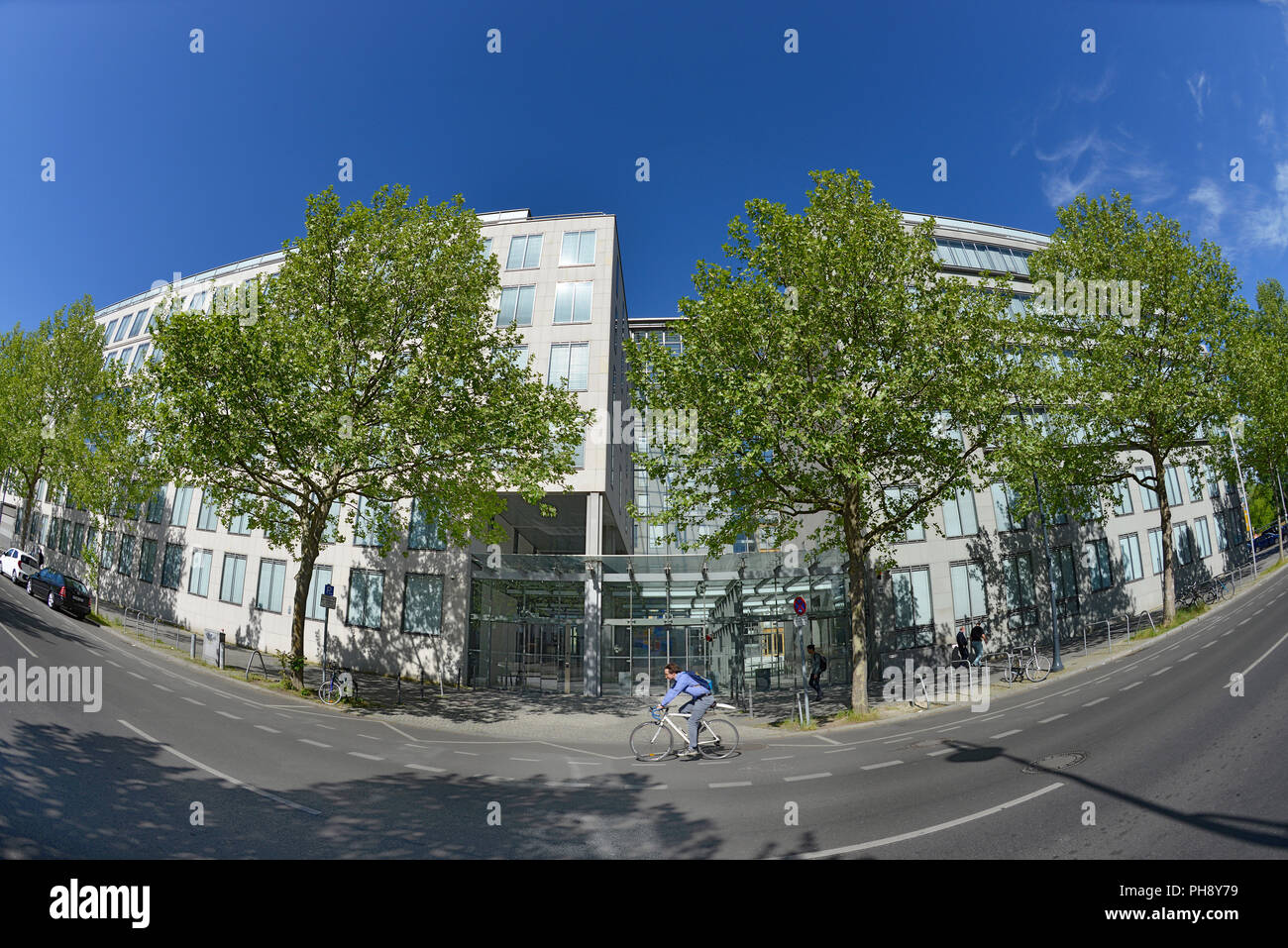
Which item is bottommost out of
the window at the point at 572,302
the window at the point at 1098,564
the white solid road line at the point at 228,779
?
the white solid road line at the point at 228,779

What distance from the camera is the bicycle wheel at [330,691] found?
57.7 ft

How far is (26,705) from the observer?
33.3ft

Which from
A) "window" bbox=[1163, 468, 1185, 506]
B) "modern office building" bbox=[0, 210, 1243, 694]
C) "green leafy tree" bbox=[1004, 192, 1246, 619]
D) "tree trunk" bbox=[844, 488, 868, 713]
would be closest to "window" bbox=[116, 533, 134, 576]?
"modern office building" bbox=[0, 210, 1243, 694]

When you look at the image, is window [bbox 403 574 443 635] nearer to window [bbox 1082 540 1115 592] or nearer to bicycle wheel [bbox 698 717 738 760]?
bicycle wheel [bbox 698 717 738 760]

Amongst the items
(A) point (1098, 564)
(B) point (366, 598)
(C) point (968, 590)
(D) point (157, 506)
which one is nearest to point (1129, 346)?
(C) point (968, 590)

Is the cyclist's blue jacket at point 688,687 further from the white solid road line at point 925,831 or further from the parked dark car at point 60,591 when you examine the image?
the parked dark car at point 60,591

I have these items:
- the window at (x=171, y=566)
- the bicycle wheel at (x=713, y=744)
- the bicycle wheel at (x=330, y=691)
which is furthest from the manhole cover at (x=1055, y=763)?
the window at (x=171, y=566)

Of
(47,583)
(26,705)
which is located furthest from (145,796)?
(47,583)

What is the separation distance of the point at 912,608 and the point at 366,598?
23.6 metres

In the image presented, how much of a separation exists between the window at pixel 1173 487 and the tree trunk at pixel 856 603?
35.3 metres
